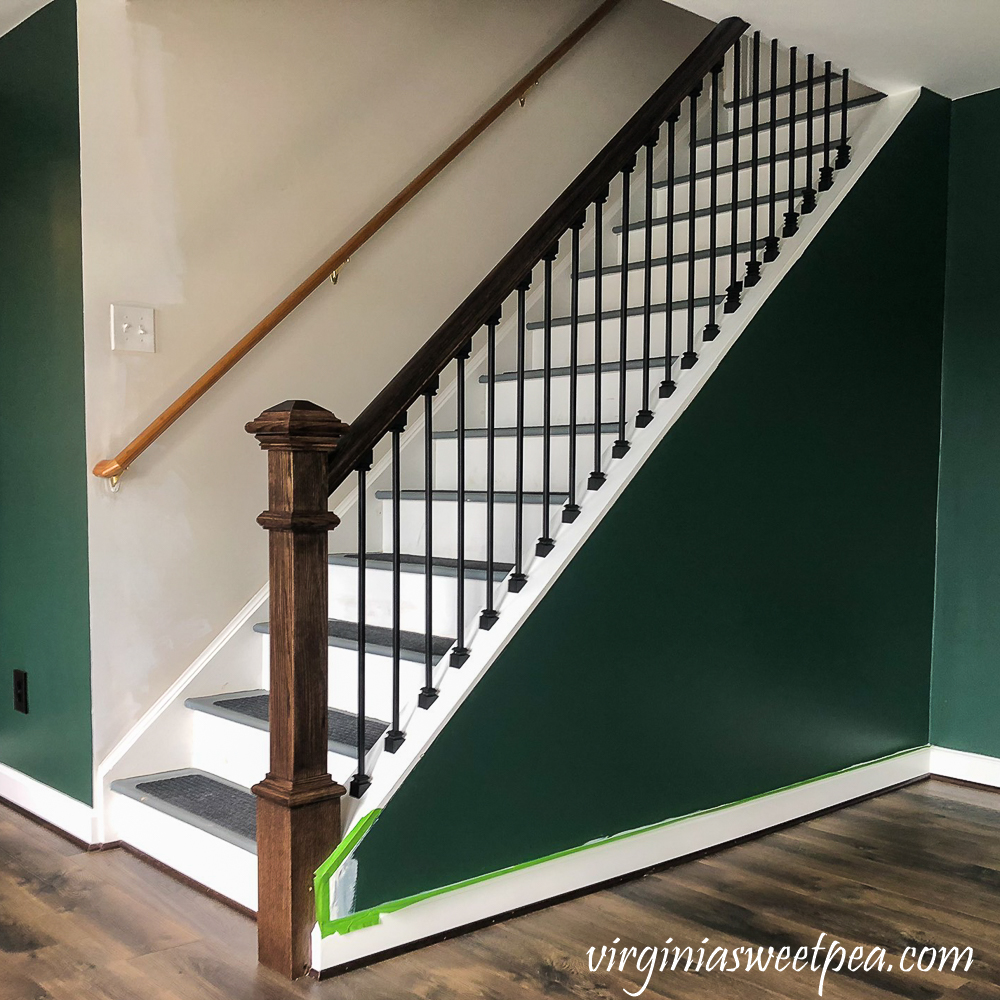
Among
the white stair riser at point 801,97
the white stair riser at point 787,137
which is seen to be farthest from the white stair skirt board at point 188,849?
the white stair riser at point 801,97

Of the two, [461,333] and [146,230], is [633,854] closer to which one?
[461,333]

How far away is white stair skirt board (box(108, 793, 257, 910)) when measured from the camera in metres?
2.45

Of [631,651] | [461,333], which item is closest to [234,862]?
[631,651]

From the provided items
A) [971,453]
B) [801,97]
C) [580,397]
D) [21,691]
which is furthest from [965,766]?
[21,691]

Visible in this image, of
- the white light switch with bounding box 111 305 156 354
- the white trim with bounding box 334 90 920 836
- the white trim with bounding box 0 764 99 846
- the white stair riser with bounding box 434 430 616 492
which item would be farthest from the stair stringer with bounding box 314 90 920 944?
the white light switch with bounding box 111 305 156 354

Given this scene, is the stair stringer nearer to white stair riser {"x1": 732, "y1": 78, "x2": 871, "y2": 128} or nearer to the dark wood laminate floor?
the dark wood laminate floor

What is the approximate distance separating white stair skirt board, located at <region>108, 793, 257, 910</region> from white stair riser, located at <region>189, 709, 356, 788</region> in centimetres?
24

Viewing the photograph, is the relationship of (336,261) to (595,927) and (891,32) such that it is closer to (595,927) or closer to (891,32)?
(891,32)

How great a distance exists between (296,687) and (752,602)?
4.66 feet

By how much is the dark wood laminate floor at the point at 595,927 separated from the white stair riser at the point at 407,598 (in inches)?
30.0

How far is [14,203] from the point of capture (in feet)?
10.4

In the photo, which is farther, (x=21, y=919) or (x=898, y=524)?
(x=898, y=524)

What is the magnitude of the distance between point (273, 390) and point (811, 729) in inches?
74.2

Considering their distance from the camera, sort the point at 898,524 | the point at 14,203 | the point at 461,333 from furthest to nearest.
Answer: the point at 898,524 < the point at 14,203 < the point at 461,333
